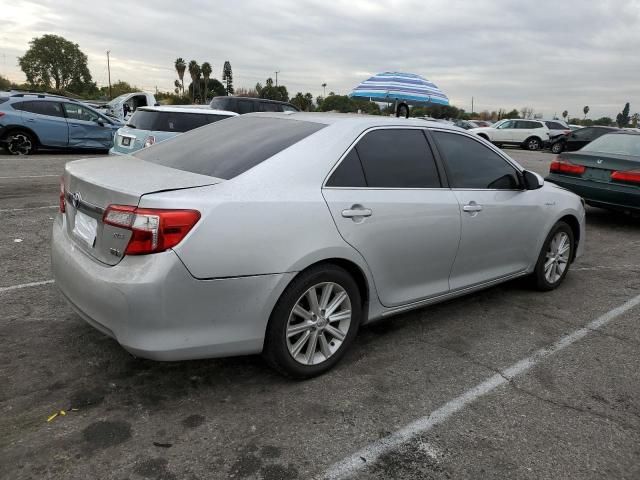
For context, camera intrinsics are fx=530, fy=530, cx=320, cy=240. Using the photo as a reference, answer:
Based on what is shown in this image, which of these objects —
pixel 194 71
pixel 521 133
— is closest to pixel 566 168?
pixel 521 133

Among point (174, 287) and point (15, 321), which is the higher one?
point (174, 287)

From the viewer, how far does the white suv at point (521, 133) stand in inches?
1109

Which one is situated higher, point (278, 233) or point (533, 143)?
point (278, 233)

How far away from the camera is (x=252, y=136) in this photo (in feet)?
11.1

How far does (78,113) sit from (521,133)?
2251 cm

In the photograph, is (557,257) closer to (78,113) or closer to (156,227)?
(156,227)

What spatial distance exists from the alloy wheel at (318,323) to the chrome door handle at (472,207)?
4.06 ft

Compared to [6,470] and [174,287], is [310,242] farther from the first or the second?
[6,470]

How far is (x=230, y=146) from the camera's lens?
3309mm

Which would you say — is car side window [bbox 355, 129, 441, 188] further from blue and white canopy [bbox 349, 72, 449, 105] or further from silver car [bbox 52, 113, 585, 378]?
blue and white canopy [bbox 349, 72, 449, 105]

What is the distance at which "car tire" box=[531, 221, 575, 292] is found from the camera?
15.7ft

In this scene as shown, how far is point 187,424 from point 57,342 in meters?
1.33

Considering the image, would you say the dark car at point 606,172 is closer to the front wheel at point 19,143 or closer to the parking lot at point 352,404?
the parking lot at point 352,404

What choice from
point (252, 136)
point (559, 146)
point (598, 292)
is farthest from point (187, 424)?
point (559, 146)
